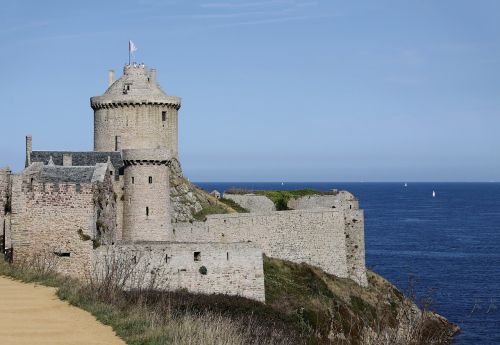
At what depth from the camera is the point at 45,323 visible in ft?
50.8

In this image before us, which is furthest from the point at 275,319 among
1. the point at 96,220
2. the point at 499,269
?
the point at 499,269

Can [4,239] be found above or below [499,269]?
above

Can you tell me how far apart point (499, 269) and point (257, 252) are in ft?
153

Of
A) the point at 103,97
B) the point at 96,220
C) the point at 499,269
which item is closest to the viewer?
the point at 96,220

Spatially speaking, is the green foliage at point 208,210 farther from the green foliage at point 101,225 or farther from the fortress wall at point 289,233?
the green foliage at point 101,225

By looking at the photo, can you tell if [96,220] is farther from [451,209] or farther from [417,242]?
[451,209]

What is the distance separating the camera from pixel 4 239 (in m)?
30.7

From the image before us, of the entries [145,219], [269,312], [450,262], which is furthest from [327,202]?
[450,262]

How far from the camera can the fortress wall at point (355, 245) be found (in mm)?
50875

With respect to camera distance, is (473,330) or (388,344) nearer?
(388,344)

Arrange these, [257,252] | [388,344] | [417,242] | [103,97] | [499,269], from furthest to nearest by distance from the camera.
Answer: [417,242] < [499,269] < [103,97] < [257,252] < [388,344]

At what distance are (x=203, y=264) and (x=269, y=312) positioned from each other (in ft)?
12.7

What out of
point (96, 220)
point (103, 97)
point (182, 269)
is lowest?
point (182, 269)

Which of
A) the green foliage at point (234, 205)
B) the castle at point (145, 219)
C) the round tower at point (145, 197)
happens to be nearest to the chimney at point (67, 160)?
the castle at point (145, 219)
